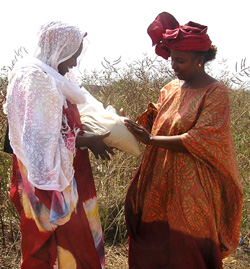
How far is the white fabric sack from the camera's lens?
2.34m

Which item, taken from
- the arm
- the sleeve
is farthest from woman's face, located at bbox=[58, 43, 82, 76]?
the sleeve

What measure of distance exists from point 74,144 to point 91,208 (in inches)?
19.8

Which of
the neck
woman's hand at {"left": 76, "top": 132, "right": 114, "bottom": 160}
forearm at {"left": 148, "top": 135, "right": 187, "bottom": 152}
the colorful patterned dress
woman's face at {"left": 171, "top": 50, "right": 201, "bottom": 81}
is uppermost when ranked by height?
woman's face at {"left": 171, "top": 50, "right": 201, "bottom": 81}

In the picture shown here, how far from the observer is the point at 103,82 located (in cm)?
389

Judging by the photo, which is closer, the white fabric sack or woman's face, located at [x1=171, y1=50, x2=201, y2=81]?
the white fabric sack

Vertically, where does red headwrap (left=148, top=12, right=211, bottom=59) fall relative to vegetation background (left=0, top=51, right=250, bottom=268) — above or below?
above

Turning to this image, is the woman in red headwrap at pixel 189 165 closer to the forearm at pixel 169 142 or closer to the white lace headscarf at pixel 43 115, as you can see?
the forearm at pixel 169 142

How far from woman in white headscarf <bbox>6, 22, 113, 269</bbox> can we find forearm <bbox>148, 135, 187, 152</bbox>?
35cm

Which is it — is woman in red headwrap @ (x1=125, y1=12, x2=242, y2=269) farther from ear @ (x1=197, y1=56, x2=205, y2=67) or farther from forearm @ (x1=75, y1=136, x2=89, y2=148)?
forearm @ (x1=75, y1=136, x2=89, y2=148)

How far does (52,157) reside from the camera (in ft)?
6.50

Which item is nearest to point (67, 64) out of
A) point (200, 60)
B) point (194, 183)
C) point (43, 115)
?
point (43, 115)

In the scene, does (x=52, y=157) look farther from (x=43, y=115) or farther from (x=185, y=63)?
(x=185, y=63)

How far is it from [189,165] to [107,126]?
0.60 m

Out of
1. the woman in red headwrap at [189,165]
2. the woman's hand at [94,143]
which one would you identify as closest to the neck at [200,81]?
the woman in red headwrap at [189,165]
